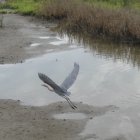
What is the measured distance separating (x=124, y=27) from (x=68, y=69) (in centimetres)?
461

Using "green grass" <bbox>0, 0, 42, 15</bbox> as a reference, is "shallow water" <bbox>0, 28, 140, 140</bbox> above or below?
above

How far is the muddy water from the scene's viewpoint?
8.00 meters

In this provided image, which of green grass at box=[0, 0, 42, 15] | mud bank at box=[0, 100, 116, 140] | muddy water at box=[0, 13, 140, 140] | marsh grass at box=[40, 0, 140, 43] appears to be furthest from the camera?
green grass at box=[0, 0, 42, 15]

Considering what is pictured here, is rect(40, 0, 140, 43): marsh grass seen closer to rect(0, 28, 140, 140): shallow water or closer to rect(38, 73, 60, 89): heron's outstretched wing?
rect(0, 28, 140, 140): shallow water

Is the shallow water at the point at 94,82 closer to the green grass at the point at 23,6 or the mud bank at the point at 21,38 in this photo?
the mud bank at the point at 21,38

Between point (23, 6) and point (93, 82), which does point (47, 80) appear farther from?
point (23, 6)

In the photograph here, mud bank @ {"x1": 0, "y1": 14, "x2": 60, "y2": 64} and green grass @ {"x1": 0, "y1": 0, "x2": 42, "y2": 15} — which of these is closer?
mud bank @ {"x1": 0, "y1": 14, "x2": 60, "y2": 64}

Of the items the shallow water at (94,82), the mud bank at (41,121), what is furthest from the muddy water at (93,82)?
the mud bank at (41,121)

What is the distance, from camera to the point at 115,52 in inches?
564

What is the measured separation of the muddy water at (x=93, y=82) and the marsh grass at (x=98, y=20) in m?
0.79

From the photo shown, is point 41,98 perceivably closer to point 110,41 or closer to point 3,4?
point 110,41

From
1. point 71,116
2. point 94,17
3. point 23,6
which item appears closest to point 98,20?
point 94,17

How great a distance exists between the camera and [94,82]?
10.5 meters

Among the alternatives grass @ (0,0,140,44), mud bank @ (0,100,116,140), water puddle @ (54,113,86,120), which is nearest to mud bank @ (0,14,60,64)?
grass @ (0,0,140,44)
